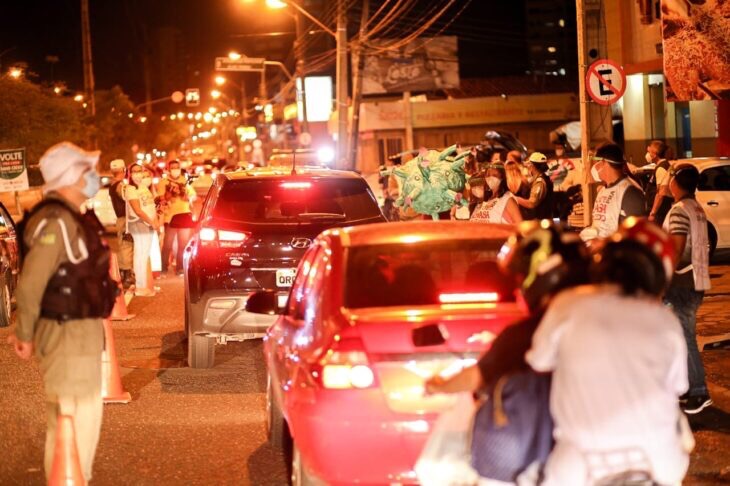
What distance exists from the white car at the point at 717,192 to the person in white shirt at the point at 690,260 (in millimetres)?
9418

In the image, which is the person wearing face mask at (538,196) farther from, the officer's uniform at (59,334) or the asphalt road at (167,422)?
the officer's uniform at (59,334)

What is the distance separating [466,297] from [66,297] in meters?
1.94

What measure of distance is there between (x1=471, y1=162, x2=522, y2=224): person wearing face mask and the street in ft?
7.07

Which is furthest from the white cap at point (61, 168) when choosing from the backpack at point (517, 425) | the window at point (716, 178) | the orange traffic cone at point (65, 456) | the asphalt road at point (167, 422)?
the window at point (716, 178)

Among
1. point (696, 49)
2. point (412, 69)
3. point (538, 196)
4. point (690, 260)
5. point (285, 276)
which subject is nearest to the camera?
point (690, 260)

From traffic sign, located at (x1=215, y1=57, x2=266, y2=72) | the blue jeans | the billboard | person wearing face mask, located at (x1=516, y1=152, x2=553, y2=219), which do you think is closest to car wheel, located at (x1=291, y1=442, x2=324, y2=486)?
the blue jeans

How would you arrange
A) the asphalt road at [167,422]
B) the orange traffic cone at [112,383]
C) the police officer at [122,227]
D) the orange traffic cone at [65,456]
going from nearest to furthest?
1. the orange traffic cone at [65,456]
2. the asphalt road at [167,422]
3. the orange traffic cone at [112,383]
4. the police officer at [122,227]

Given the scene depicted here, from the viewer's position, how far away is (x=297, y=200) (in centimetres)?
1055

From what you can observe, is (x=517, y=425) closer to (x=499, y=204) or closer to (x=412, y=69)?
(x=499, y=204)

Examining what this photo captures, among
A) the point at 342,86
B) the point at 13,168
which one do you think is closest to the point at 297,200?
the point at 13,168

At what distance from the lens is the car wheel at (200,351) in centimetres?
1066

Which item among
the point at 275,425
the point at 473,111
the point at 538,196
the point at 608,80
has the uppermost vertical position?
the point at 473,111

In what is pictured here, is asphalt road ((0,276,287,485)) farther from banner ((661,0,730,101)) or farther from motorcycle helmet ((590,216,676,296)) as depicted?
banner ((661,0,730,101))

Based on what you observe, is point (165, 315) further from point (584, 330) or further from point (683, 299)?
point (584, 330)
